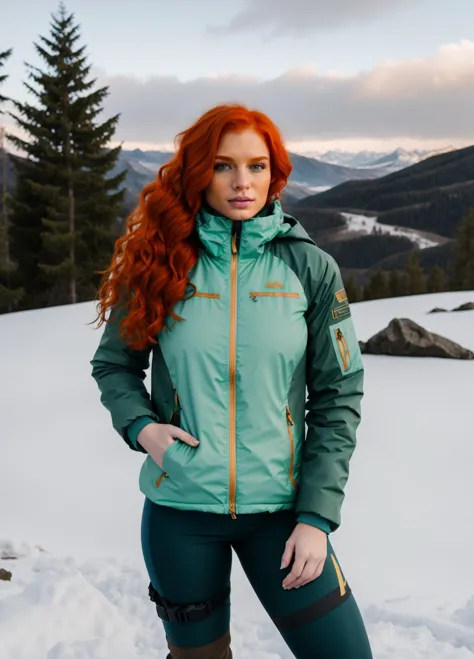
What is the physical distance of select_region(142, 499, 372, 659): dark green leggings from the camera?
5.25ft

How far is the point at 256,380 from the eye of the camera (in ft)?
5.36

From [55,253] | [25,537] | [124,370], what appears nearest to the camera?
[124,370]

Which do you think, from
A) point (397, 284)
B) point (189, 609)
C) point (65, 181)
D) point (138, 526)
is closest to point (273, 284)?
point (189, 609)

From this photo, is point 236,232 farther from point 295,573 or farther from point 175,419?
point 295,573

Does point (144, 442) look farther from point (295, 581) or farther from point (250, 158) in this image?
point (250, 158)

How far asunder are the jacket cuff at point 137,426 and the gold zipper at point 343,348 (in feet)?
1.71

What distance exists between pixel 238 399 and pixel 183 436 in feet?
0.54

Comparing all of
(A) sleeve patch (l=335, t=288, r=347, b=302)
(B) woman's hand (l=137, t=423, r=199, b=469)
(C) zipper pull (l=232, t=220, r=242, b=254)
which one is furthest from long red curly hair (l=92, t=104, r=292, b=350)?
(A) sleeve patch (l=335, t=288, r=347, b=302)

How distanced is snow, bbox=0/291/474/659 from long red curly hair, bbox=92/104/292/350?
179cm

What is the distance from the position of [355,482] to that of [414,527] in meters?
0.86

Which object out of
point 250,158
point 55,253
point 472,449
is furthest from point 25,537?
point 55,253

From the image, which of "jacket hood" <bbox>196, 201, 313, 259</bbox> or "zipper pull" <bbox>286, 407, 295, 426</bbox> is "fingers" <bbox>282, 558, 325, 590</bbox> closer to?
"zipper pull" <bbox>286, 407, 295, 426</bbox>

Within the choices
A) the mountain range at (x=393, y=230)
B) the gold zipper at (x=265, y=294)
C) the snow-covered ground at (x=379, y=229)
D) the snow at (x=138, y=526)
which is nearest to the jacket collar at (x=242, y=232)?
the gold zipper at (x=265, y=294)

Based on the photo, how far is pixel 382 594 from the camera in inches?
143
